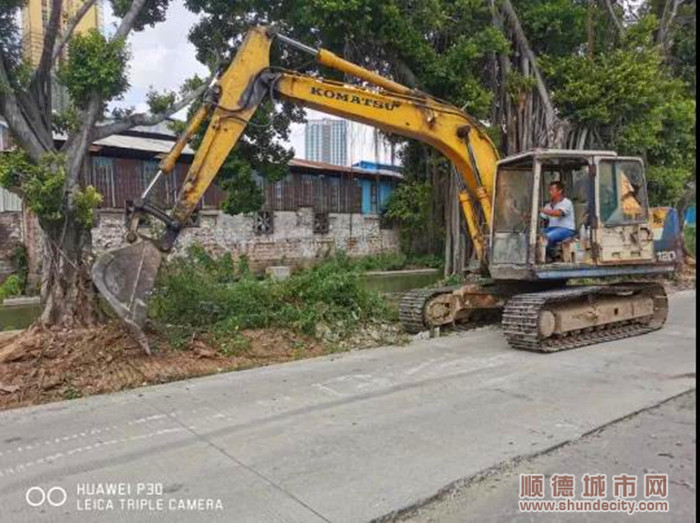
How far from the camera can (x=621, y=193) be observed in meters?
7.95

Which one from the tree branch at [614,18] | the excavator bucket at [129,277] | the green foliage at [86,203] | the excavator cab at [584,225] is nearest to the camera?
the excavator bucket at [129,277]

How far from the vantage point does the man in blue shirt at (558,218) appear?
786cm

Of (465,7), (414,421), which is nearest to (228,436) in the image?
(414,421)

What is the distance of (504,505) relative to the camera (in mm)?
3365

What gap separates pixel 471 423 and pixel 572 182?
17.2 ft

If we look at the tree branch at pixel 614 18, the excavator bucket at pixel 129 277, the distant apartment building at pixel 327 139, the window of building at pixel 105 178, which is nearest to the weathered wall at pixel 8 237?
the window of building at pixel 105 178

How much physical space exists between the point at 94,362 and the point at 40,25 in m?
5.92

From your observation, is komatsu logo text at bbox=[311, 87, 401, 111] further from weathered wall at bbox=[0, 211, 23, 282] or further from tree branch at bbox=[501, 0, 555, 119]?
weathered wall at bbox=[0, 211, 23, 282]

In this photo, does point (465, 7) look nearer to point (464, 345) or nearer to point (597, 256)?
point (597, 256)

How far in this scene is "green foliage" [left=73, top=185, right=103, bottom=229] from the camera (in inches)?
263

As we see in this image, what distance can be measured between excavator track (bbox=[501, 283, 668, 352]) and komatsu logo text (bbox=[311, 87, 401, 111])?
3035mm

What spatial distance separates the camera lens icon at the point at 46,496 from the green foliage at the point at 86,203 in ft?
12.4

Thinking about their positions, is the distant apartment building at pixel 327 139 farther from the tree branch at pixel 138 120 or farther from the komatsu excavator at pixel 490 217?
the komatsu excavator at pixel 490 217

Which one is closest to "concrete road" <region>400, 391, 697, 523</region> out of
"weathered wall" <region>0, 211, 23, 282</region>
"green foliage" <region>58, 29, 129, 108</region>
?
"green foliage" <region>58, 29, 129, 108</region>
